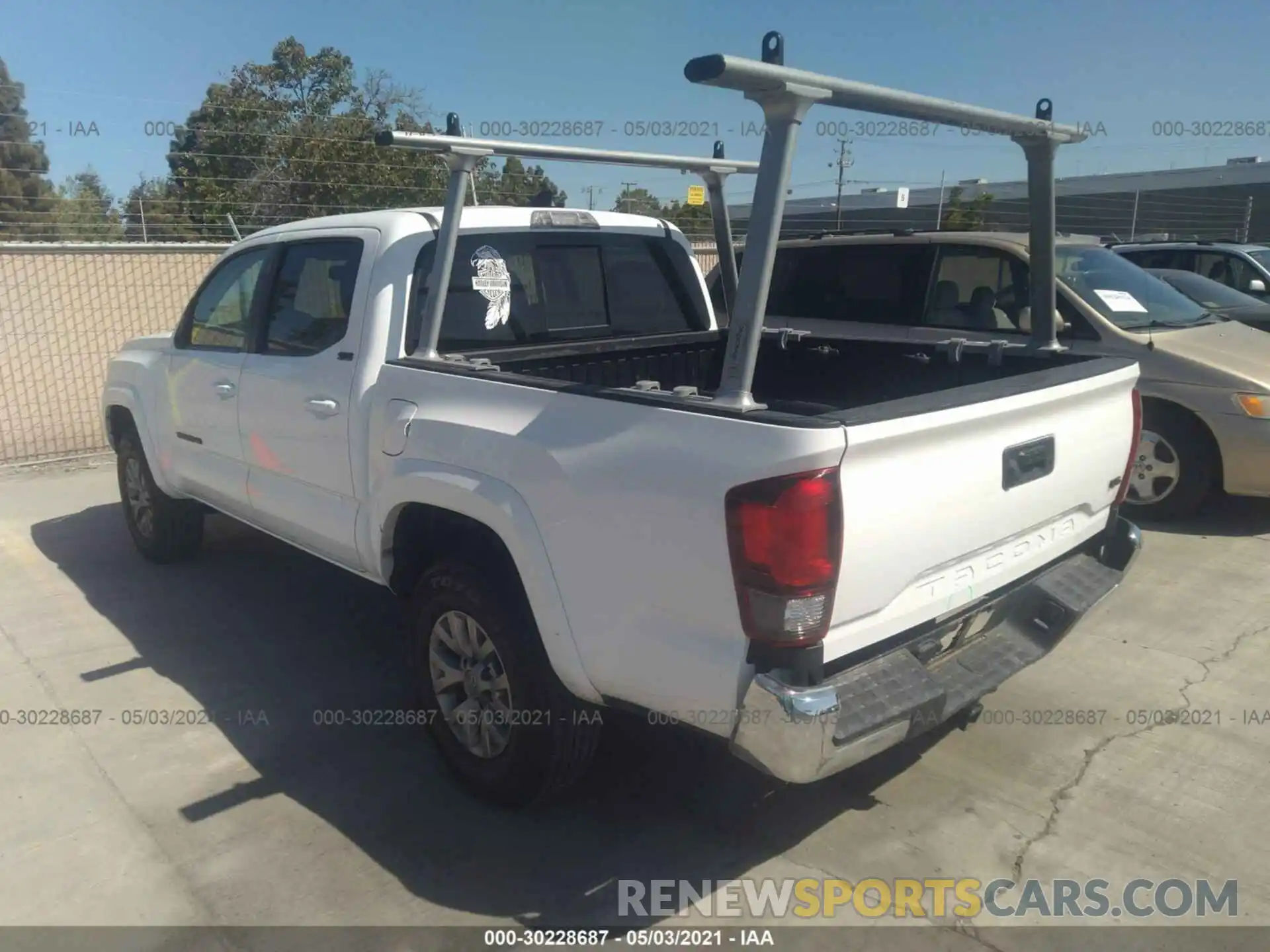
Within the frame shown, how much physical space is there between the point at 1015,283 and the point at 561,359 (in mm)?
4000

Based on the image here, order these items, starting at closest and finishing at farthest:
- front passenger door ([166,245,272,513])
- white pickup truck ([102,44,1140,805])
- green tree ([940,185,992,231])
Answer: white pickup truck ([102,44,1140,805]) < front passenger door ([166,245,272,513]) < green tree ([940,185,992,231])

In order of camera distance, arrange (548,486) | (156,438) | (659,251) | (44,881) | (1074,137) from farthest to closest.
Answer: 1. (156,438)
2. (659,251)
3. (1074,137)
4. (44,881)
5. (548,486)

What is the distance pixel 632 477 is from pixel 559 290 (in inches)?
75.4

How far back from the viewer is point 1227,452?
6.20 metres

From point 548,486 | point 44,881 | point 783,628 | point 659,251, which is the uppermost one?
point 659,251

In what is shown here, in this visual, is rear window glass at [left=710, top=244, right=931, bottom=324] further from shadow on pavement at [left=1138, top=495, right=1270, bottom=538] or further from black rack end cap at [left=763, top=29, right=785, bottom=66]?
black rack end cap at [left=763, top=29, right=785, bottom=66]

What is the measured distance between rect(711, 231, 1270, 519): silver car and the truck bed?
1.36m

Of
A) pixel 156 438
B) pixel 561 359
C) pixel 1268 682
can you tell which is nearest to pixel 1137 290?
pixel 1268 682

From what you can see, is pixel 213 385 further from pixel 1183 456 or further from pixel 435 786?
pixel 1183 456

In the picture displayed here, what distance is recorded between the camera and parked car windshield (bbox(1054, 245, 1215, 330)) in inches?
267

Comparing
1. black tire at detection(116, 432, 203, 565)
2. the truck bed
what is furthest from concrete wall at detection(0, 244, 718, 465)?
the truck bed

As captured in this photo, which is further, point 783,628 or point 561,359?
point 561,359

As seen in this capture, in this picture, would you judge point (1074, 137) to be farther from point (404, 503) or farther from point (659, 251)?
point (404, 503)

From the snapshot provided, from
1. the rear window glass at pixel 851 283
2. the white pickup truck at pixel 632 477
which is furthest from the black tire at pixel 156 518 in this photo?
the rear window glass at pixel 851 283
